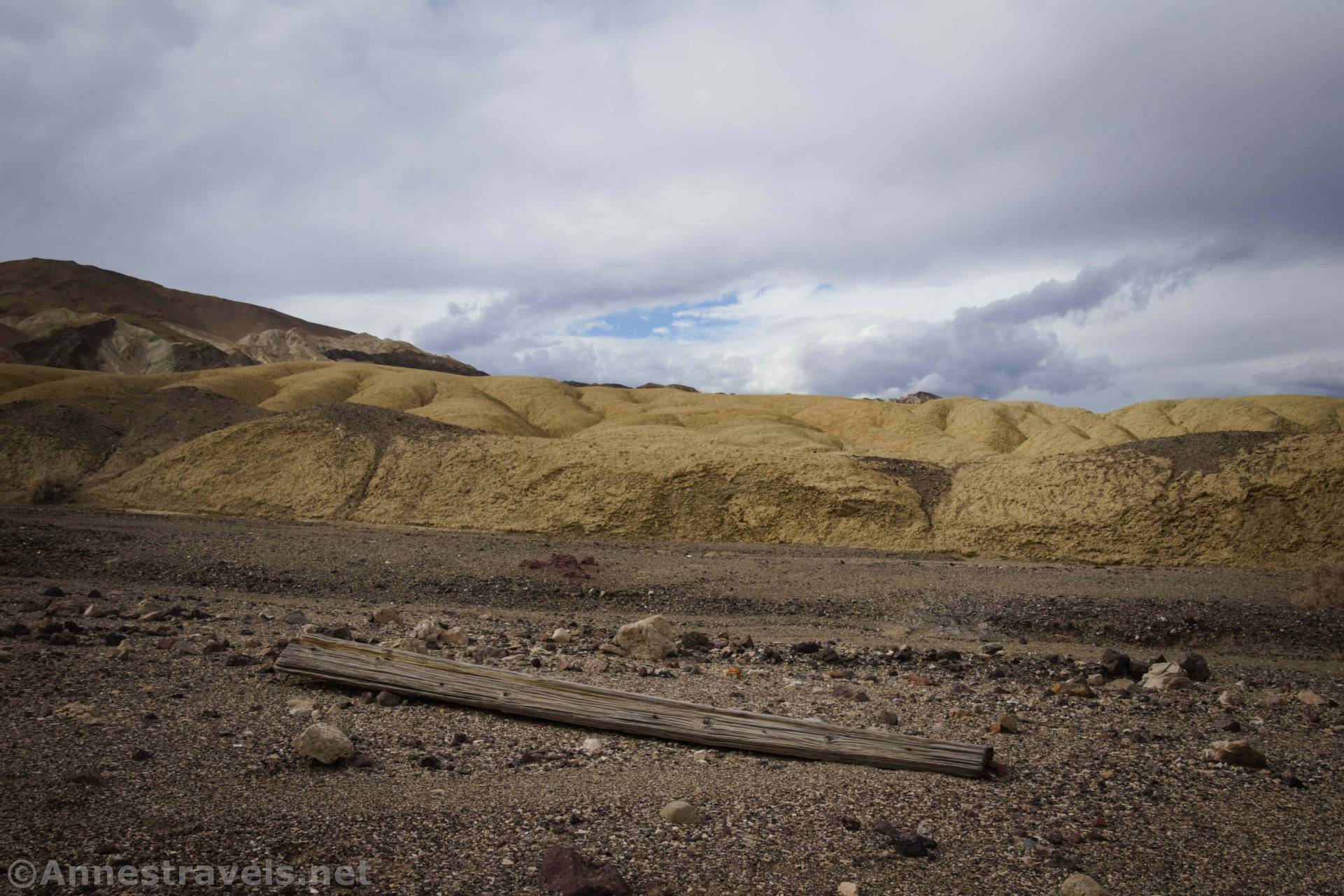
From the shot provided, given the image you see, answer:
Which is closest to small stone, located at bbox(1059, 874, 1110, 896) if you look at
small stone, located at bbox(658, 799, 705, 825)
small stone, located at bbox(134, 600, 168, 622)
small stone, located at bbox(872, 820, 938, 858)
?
small stone, located at bbox(872, 820, 938, 858)

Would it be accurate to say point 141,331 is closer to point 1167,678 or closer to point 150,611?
point 150,611

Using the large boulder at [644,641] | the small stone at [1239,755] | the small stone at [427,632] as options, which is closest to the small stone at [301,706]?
the small stone at [427,632]

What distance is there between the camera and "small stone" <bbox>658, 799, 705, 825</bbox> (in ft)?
14.9

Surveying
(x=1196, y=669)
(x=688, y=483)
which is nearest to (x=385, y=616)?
(x=1196, y=669)

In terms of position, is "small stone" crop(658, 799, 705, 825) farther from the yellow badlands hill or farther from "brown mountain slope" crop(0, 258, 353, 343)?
"brown mountain slope" crop(0, 258, 353, 343)

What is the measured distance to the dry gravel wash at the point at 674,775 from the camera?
406 cm

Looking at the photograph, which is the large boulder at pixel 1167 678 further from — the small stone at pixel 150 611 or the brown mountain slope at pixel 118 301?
the brown mountain slope at pixel 118 301

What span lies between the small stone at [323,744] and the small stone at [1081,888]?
4354 millimetres

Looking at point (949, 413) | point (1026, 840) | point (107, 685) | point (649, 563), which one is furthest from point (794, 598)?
point (949, 413)

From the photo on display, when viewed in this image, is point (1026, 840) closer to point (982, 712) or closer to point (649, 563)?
point (982, 712)

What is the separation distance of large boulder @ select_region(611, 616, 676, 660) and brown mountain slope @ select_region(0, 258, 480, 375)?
83.0 metres

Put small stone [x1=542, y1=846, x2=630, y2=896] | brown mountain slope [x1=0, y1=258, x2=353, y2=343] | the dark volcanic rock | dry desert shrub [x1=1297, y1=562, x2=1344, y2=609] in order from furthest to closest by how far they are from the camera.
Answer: brown mountain slope [x1=0, y1=258, x2=353, y2=343] → dry desert shrub [x1=1297, y1=562, x2=1344, y2=609] → the dark volcanic rock → small stone [x1=542, y1=846, x2=630, y2=896]

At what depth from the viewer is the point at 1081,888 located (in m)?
4.04

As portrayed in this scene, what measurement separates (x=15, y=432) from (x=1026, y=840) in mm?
32280
